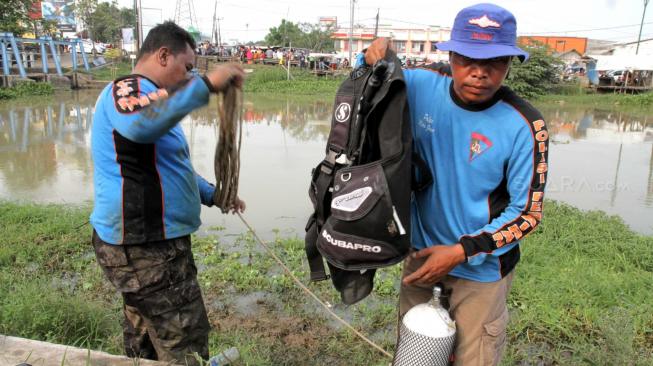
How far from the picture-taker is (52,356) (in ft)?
6.62

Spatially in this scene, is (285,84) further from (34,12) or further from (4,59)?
(4,59)

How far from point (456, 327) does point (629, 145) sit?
38.6 ft

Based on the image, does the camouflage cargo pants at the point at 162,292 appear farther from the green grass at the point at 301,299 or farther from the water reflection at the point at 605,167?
the water reflection at the point at 605,167

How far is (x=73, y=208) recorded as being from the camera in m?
5.55

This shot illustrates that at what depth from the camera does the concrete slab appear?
197 centimetres

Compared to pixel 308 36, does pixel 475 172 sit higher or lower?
lower

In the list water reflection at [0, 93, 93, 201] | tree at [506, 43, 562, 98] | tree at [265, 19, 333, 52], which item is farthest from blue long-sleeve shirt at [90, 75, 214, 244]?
tree at [265, 19, 333, 52]

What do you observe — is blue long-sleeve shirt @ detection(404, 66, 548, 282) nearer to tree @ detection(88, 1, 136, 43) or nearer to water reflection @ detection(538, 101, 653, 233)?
water reflection @ detection(538, 101, 653, 233)

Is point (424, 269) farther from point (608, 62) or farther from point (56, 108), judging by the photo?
point (608, 62)

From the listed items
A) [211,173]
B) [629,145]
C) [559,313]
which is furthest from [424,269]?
[629,145]

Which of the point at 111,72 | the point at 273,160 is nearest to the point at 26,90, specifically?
the point at 111,72

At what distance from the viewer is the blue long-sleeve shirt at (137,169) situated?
1.79 metres

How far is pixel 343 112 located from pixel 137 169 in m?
0.94

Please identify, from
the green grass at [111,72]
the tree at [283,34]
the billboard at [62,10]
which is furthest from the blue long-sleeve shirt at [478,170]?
the tree at [283,34]
